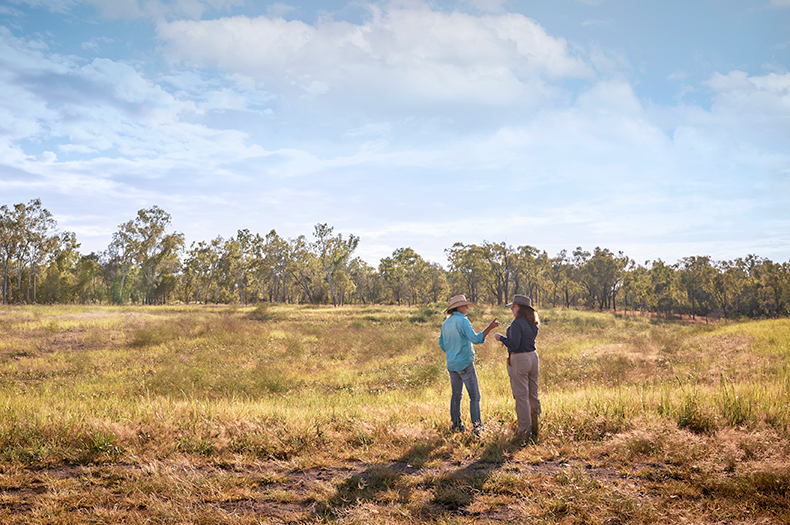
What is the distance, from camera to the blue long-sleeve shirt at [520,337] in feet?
19.5

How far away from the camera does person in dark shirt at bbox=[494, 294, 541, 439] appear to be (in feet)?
19.4

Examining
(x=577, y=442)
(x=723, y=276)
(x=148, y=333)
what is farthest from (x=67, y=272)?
(x=723, y=276)

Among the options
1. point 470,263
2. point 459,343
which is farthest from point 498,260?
point 459,343

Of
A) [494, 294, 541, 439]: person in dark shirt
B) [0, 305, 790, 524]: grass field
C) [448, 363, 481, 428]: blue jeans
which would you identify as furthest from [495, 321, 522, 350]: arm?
[0, 305, 790, 524]: grass field

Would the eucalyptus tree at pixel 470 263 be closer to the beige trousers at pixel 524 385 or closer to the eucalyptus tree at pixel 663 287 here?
the eucalyptus tree at pixel 663 287

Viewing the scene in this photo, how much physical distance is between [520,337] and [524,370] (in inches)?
19.8

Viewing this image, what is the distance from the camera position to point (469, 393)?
244 inches

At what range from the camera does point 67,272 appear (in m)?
71.9

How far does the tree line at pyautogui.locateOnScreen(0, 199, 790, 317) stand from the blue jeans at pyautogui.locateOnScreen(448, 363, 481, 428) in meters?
60.7

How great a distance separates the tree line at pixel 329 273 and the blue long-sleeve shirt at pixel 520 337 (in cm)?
6141

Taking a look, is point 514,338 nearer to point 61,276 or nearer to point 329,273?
point 329,273

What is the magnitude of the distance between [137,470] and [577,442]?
19.2ft

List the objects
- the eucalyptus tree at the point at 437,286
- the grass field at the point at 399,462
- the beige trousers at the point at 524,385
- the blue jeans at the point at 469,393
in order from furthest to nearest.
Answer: the eucalyptus tree at the point at 437,286
the blue jeans at the point at 469,393
the beige trousers at the point at 524,385
the grass field at the point at 399,462

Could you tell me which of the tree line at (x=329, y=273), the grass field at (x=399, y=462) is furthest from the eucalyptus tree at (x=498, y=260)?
the grass field at (x=399, y=462)
